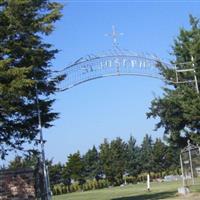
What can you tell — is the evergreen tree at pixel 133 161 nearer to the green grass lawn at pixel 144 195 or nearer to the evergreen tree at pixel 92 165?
the evergreen tree at pixel 92 165

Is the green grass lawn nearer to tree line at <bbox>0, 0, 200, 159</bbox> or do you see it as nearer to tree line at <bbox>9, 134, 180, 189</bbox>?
tree line at <bbox>0, 0, 200, 159</bbox>

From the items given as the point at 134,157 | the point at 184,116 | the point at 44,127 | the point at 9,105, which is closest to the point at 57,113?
the point at 44,127

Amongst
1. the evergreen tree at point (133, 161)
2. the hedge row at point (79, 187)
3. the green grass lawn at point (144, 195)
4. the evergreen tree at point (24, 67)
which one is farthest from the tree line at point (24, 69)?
the evergreen tree at point (133, 161)

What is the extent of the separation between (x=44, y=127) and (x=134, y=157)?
203 ft

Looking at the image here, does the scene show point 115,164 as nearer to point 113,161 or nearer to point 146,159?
point 113,161

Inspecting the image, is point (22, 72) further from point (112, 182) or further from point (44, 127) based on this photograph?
point (112, 182)

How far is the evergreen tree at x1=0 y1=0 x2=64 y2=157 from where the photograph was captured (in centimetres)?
2134

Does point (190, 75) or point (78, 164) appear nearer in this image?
point (190, 75)

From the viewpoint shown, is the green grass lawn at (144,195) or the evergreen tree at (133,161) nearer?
the green grass lawn at (144,195)

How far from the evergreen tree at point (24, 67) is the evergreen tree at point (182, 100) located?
327 inches

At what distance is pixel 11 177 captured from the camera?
21.2 m

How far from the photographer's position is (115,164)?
78375 millimetres

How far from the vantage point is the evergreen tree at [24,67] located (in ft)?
70.0

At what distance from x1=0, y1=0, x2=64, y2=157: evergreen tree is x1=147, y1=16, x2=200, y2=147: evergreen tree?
27.3 feet
